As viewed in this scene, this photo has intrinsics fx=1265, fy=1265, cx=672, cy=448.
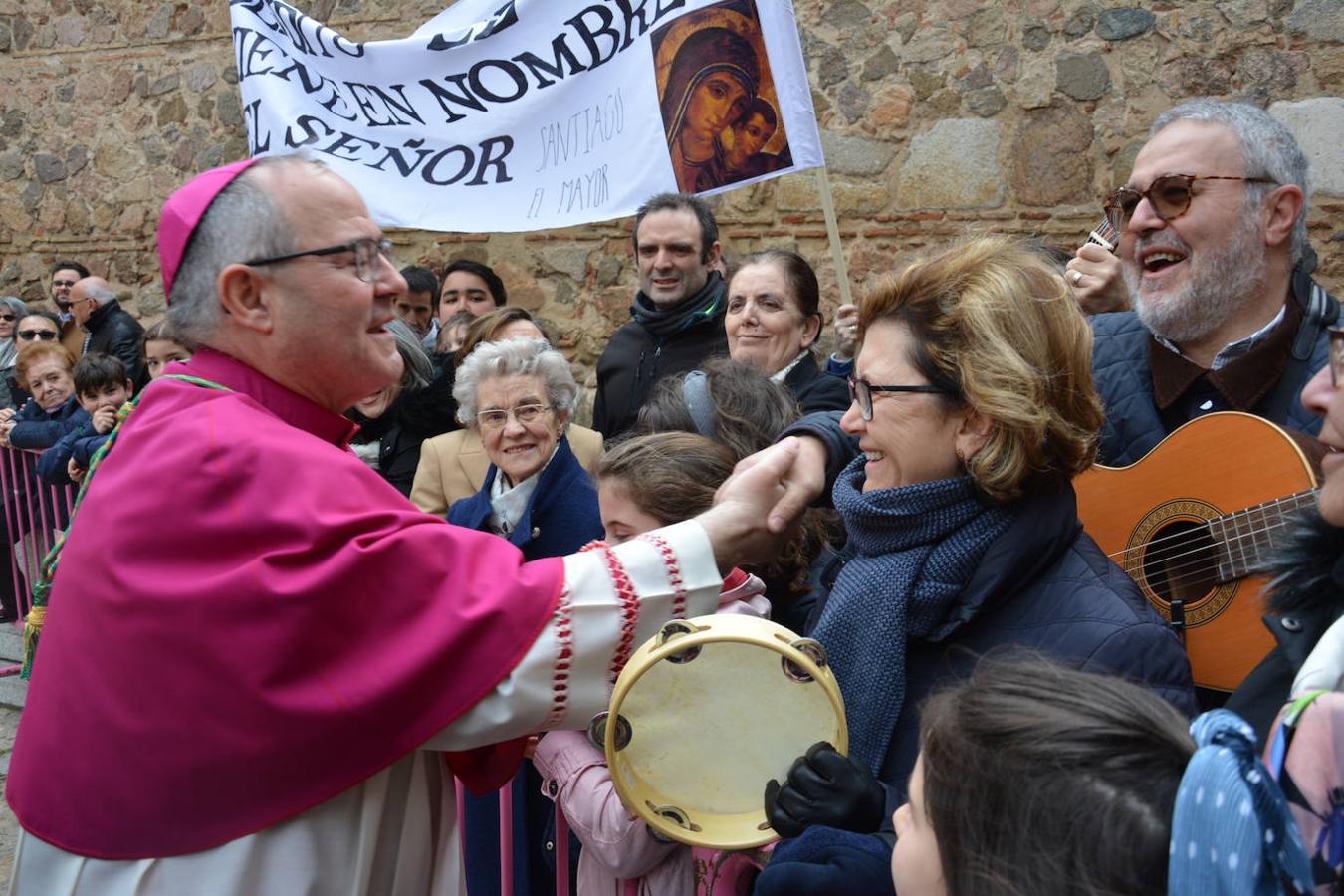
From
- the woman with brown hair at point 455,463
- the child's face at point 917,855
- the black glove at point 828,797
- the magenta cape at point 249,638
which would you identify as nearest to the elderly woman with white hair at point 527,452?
the woman with brown hair at point 455,463

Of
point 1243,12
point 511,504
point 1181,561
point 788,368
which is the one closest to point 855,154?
point 1243,12

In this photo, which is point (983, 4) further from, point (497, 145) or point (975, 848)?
point (975, 848)

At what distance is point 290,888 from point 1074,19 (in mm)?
6159

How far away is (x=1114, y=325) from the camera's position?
3209 mm

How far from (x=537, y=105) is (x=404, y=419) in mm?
1366

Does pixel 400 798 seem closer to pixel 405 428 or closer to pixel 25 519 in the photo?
pixel 405 428

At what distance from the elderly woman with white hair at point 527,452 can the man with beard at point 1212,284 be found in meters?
1.53

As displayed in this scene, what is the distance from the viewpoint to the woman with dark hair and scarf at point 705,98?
4316 mm

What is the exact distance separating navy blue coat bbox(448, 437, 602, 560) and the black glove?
1.83 metres

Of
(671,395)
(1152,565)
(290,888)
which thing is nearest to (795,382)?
(671,395)

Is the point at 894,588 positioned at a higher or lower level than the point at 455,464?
higher

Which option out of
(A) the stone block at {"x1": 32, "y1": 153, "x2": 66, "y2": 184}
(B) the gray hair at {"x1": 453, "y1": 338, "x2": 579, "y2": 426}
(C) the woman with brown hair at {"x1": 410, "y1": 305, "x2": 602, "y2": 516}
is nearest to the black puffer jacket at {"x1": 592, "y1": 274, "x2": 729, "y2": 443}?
(C) the woman with brown hair at {"x1": 410, "y1": 305, "x2": 602, "y2": 516}

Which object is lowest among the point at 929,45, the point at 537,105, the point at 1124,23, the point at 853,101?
the point at 853,101

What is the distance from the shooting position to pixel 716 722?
1.95 meters
